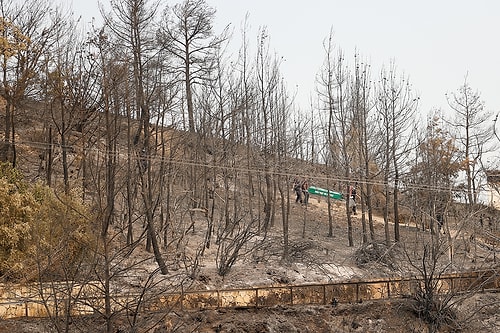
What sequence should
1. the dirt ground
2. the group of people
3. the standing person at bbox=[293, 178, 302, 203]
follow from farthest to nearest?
the standing person at bbox=[293, 178, 302, 203] → the group of people → the dirt ground

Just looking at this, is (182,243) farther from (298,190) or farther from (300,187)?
(298,190)

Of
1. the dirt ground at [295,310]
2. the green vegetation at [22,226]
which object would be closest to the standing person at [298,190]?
the dirt ground at [295,310]

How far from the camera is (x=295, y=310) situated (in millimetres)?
14992

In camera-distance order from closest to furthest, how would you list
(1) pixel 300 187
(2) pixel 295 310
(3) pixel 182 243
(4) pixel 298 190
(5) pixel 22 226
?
(5) pixel 22 226, (2) pixel 295 310, (3) pixel 182 243, (1) pixel 300 187, (4) pixel 298 190

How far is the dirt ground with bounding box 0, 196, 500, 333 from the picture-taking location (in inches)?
523

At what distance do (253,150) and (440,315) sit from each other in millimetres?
13093

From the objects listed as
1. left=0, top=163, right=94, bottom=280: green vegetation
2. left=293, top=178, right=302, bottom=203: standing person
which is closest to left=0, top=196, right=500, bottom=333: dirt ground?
left=0, top=163, right=94, bottom=280: green vegetation

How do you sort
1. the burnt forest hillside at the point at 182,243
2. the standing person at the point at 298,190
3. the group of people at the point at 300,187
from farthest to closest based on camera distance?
1. the standing person at the point at 298,190
2. the group of people at the point at 300,187
3. the burnt forest hillside at the point at 182,243

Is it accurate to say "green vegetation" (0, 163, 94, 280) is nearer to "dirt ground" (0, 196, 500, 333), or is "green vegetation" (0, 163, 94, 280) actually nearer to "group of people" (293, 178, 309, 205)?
"dirt ground" (0, 196, 500, 333)

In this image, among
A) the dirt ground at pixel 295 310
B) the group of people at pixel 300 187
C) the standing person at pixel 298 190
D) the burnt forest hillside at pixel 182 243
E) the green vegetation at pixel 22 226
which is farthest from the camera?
the standing person at pixel 298 190

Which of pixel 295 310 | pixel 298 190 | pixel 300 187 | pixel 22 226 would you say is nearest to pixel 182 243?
pixel 295 310

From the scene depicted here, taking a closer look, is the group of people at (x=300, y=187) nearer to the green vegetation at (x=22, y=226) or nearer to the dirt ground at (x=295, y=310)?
the dirt ground at (x=295, y=310)

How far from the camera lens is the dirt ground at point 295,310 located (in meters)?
13.3

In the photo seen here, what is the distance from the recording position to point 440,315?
1479 centimetres
